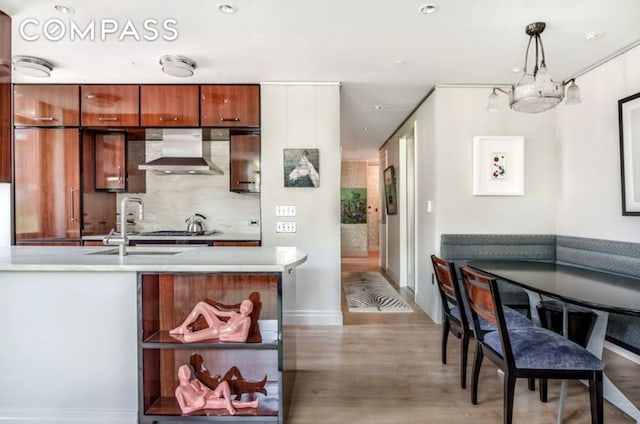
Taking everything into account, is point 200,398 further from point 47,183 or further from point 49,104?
point 49,104

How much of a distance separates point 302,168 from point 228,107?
3.21ft

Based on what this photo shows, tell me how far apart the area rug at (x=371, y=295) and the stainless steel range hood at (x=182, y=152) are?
2.39 meters

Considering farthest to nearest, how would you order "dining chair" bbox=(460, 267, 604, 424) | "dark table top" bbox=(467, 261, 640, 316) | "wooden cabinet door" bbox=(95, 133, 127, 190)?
1. "wooden cabinet door" bbox=(95, 133, 127, 190)
2. "dining chair" bbox=(460, 267, 604, 424)
3. "dark table top" bbox=(467, 261, 640, 316)

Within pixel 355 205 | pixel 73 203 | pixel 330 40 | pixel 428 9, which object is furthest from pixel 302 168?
pixel 355 205

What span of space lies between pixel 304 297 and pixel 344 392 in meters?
1.35

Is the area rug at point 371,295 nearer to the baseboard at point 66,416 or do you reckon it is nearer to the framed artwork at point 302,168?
the framed artwork at point 302,168

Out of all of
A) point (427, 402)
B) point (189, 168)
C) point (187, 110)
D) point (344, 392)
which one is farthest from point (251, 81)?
point (427, 402)

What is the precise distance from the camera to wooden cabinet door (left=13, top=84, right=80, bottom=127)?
3.44 m

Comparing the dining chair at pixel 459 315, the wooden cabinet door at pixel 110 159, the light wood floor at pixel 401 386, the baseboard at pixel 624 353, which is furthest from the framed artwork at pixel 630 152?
the wooden cabinet door at pixel 110 159

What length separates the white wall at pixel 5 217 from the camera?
3.39 metres

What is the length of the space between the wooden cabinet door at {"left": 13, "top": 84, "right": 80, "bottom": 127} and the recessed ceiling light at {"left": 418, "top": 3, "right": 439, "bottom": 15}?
339 centimetres

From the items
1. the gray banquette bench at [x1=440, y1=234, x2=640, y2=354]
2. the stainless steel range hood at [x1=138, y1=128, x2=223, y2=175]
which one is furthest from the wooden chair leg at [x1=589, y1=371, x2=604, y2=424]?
the stainless steel range hood at [x1=138, y1=128, x2=223, y2=175]

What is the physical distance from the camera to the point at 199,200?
4.11 m

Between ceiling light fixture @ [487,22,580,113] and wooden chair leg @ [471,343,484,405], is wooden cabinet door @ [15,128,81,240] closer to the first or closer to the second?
wooden chair leg @ [471,343,484,405]
